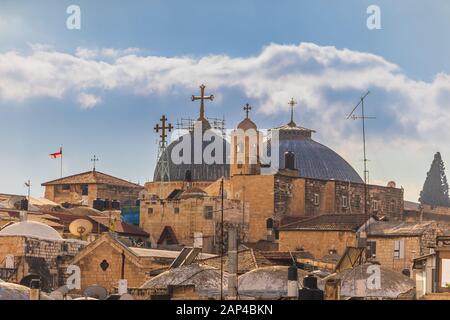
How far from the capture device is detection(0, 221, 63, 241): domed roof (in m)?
70.6

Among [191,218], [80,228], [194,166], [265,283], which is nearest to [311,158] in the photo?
[194,166]

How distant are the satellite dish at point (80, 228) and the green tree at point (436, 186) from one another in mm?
47297

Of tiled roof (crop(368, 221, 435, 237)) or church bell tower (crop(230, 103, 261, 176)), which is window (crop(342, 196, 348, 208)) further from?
tiled roof (crop(368, 221, 435, 237))

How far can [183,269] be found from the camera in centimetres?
5469

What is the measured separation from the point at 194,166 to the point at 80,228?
76.9ft

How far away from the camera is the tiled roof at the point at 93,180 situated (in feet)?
345

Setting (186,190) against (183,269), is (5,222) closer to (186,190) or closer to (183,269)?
(186,190)

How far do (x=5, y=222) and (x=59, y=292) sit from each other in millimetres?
33760

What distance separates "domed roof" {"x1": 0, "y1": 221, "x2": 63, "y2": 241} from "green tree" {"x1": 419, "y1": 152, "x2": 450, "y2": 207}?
5465 centimetres

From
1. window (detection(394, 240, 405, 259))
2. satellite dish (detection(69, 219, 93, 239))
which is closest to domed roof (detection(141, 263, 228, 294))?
window (detection(394, 240, 405, 259))

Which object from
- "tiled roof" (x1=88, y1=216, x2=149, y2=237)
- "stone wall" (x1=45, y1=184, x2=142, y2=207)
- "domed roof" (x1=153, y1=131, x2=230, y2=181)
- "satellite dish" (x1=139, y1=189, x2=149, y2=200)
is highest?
"domed roof" (x1=153, y1=131, x2=230, y2=181)

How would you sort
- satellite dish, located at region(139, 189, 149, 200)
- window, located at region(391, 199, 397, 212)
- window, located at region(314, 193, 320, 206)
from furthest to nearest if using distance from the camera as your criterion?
1. satellite dish, located at region(139, 189, 149, 200)
2. window, located at region(391, 199, 397, 212)
3. window, located at region(314, 193, 320, 206)
